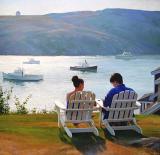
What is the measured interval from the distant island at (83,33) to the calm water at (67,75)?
847 mm

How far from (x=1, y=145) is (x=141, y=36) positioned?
80.2 ft

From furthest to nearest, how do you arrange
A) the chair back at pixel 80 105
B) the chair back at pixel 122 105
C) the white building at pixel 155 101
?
the white building at pixel 155 101 < the chair back at pixel 122 105 < the chair back at pixel 80 105

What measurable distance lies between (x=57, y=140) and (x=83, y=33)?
25499 millimetres

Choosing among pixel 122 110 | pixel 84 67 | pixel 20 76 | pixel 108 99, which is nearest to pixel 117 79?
pixel 108 99

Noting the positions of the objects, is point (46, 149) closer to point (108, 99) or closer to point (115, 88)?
point (108, 99)

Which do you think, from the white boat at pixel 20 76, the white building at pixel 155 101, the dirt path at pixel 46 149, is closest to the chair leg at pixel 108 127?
the dirt path at pixel 46 149

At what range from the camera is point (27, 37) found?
31031 millimetres

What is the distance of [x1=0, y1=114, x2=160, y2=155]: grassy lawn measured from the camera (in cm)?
547

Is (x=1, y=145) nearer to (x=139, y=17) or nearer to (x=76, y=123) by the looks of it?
(x=76, y=123)

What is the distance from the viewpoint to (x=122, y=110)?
20.6 ft

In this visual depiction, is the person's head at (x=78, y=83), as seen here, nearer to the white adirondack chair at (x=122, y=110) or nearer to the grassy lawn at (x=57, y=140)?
the white adirondack chair at (x=122, y=110)

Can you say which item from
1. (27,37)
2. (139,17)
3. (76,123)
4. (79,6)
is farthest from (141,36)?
(76,123)

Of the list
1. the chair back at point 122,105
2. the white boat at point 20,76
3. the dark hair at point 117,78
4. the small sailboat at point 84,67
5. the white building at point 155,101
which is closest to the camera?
the chair back at point 122,105

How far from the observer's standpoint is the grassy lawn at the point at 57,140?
547cm
